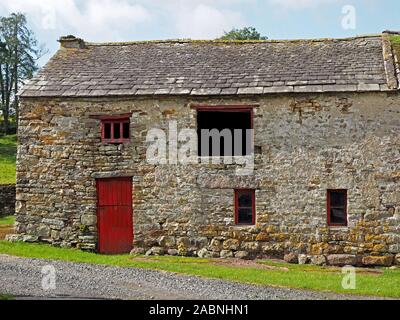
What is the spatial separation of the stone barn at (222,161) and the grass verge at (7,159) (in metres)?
12.3

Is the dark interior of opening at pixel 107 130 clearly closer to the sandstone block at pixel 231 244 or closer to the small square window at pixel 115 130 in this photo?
the small square window at pixel 115 130

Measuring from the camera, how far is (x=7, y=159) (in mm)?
40219

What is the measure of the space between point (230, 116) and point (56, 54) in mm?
6992

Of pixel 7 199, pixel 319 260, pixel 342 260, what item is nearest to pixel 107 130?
pixel 319 260

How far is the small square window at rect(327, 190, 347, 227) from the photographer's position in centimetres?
1677

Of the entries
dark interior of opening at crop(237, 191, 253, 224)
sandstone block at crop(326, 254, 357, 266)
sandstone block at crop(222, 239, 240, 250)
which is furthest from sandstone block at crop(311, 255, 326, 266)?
sandstone block at crop(222, 239, 240, 250)

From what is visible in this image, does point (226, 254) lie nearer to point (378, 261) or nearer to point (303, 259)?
point (303, 259)

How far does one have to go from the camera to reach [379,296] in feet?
40.6

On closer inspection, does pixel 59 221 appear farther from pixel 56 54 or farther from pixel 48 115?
pixel 56 54

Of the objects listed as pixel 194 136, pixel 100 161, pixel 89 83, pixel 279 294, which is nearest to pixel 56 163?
pixel 100 161

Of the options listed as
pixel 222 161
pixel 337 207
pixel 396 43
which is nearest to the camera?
pixel 337 207

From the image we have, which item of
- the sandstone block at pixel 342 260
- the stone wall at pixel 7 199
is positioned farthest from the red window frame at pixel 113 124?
the stone wall at pixel 7 199

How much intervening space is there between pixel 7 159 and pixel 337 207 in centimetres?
2960

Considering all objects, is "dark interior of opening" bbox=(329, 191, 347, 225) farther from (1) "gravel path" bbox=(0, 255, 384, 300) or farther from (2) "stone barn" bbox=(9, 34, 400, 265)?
(1) "gravel path" bbox=(0, 255, 384, 300)
